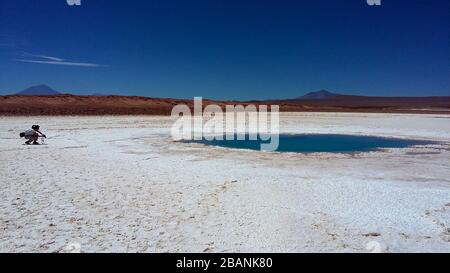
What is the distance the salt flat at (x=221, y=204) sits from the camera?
181 inches

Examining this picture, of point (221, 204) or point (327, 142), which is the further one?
point (327, 142)

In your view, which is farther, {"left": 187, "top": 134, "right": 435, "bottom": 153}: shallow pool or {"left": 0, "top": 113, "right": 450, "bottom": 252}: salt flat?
{"left": 187, "top": 134, "right": 435, "bottom": 153}: shallow pool

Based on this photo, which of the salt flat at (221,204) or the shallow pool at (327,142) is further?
the shallow pool at (327,142)

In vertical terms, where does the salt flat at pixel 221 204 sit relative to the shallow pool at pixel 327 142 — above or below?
below

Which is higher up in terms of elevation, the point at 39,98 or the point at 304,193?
the point at 39,98

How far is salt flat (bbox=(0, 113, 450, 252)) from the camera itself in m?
4.59

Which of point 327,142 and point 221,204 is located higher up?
point 327,142

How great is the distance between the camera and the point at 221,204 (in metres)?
6.09

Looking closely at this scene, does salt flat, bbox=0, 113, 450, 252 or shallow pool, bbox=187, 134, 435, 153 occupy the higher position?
shallow pool, bbox=187, 134, 435, 153
